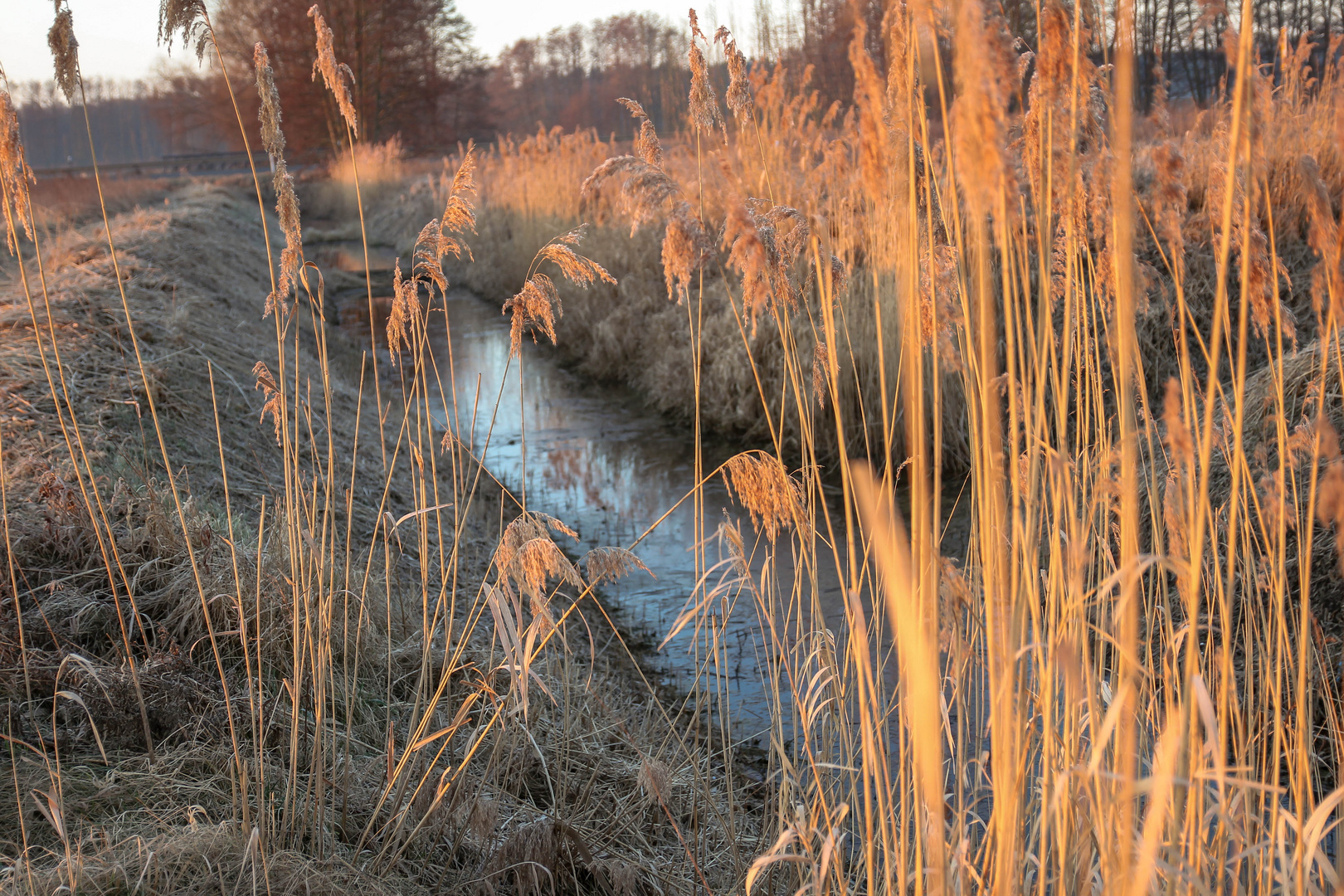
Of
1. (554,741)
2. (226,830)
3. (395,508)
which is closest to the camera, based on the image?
(226,830)

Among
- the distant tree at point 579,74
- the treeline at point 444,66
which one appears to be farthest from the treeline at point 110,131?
the distant tree at point 579,74

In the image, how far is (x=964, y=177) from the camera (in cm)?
76

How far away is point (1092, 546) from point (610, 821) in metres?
1.15

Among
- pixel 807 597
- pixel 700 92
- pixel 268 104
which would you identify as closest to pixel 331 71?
pixel 268 104

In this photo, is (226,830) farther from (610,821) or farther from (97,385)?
(97,385)

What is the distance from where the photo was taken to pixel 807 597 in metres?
3.23

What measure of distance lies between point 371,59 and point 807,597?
28.0 metres

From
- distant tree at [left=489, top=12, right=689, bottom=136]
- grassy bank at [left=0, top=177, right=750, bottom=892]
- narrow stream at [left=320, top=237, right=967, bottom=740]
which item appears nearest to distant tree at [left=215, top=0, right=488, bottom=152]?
distant tree at [left=489, top=12, right=689, bottom=136]

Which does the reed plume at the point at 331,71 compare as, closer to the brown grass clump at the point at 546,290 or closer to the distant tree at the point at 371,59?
the brown grass clump at the point at 546,290

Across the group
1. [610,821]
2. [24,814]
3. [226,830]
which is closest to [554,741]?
[610,821]

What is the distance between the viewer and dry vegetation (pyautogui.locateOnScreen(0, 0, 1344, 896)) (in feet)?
3.11

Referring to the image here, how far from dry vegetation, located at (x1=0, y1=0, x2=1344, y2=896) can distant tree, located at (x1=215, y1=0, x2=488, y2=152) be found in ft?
82.6

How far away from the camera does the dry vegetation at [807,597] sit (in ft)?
3.11

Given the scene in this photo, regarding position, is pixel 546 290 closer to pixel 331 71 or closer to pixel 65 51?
pixel 331 71
